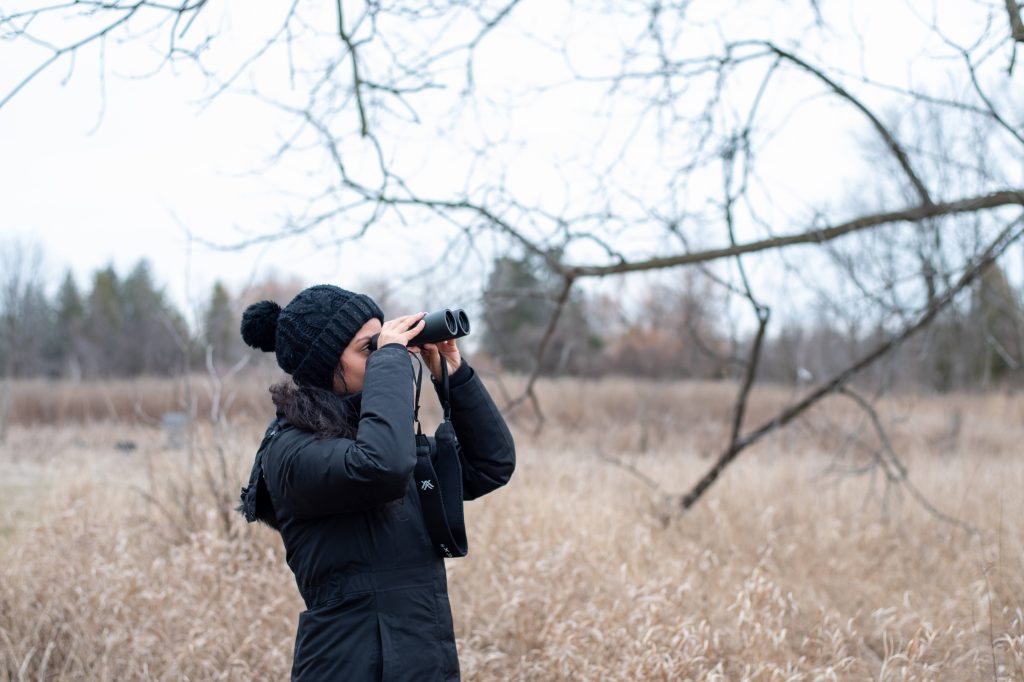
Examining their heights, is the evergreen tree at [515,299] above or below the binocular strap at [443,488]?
above

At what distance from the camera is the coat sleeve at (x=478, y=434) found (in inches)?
81.7

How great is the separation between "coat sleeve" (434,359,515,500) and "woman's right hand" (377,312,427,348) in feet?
0.69

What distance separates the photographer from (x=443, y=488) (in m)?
1.96

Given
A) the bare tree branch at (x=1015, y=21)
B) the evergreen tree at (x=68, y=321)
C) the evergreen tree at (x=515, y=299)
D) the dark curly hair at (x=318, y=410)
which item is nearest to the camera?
the dark curly hair at (x=318, y=410)

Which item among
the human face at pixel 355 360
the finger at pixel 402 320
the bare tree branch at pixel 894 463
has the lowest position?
the bare tree branch at pixel 894 463

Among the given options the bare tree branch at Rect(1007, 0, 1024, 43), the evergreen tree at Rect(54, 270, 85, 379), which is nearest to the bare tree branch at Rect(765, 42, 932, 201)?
the bare tree branch at Rect(1007, 0, 1024, 43)

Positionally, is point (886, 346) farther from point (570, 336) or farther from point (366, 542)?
point (570, 336)

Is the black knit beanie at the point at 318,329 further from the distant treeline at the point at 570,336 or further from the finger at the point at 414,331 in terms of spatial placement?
the distant treeline at the point at 570,336

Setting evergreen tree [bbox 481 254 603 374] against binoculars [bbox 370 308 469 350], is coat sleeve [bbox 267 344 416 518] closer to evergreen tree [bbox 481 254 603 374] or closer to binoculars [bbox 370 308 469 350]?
binoculars [bbox 370 308 469 350]

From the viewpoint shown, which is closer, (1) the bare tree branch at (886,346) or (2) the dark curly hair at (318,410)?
(2) the dark curly hair at (318,410)

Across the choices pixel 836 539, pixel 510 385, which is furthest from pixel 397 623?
pixel 510 385

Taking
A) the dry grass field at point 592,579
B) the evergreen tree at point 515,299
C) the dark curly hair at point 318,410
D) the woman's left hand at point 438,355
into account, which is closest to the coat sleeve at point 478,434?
the woman's left hand at point 438,355

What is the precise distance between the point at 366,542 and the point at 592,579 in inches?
98.1

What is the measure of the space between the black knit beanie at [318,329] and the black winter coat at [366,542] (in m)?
0.11
